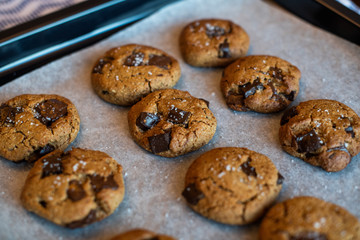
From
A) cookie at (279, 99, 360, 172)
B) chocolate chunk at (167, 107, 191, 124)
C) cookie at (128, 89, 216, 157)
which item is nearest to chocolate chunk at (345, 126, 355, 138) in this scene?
cookie at (279, 99, 360, 172)

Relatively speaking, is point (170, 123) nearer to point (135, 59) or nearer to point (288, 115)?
point (135, 59)

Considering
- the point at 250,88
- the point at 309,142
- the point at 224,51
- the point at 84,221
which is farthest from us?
the point at 224,51

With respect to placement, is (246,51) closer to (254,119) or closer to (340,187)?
(254,119)

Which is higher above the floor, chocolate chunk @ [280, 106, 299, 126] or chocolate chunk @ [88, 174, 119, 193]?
chocolate chunk @ [280, 106, 299, 126]

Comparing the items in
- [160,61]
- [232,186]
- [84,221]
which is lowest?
[84,221]

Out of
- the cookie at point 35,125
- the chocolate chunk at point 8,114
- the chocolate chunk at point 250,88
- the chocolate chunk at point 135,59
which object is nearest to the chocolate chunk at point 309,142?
the chocolate chunk at point 250,88

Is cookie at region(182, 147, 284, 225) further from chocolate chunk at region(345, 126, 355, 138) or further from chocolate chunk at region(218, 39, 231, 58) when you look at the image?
chocolate chunk at region(218, 39, 231, 58)

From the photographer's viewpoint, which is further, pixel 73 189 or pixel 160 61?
pixel 160 61

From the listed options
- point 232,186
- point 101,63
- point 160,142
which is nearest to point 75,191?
point 160,142

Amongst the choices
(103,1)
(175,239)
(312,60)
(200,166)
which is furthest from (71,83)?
(312,60)
